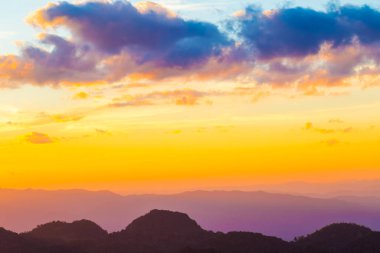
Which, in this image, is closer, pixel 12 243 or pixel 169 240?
pixel 12 243

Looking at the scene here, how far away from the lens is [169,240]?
5197 inches

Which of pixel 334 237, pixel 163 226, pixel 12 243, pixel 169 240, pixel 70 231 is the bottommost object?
pixel 12 243

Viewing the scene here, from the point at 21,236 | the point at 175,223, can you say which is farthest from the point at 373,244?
the point at 21,236

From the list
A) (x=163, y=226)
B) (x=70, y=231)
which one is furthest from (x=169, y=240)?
(x=70, y=231)

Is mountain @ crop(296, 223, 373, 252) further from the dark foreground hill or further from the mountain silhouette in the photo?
the mountain silhouette

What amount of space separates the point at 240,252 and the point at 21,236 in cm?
4111

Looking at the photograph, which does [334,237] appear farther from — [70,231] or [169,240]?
[70,231]

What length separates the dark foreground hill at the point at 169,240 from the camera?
118m

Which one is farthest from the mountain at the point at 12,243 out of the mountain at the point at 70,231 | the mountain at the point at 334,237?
the mountain at the point at 334,237

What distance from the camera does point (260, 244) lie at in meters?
122

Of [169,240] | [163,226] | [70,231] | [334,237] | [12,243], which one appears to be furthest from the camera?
[70,231]

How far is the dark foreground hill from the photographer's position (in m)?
118

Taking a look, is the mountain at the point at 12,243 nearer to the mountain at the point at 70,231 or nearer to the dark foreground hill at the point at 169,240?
the dark foreground hill at the point at 169,240

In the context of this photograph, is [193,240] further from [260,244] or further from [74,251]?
[74,251]
